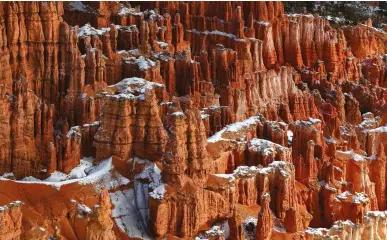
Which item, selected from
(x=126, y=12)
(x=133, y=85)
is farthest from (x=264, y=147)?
(x=126, y=12)

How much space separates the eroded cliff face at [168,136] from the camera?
3042cm

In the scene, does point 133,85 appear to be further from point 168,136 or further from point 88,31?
point 168,136

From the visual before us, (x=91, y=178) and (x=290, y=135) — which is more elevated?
(x=91, y=178)

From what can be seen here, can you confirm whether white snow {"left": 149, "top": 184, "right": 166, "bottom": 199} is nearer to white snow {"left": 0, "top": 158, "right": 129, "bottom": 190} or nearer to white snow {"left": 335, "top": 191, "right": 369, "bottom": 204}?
white snow {"left": 0, "top": 158, "right": 129, "bottom": 190}

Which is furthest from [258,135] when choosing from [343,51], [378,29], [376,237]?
[378,29]

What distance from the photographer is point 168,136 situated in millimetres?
32469

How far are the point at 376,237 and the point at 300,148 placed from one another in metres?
7.17

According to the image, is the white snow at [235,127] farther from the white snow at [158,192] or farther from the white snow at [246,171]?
the white snow at [158,192]

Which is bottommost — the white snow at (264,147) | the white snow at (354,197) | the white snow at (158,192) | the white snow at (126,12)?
the white snow at (354,197)

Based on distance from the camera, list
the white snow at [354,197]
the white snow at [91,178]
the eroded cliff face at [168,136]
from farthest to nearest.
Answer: the white snow at [354,197] → the white snow at [91,178] → the eroded cliff face at [168,136]

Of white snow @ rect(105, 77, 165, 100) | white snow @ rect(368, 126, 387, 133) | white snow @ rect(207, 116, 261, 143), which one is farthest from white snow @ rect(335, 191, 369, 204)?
white snow @ rect(105, 77, 165, 100)

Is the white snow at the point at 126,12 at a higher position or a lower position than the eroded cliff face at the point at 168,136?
higher

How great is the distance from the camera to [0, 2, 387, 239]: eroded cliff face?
30.4 m

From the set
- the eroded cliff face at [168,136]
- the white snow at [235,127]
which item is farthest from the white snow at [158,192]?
the white snow at [235,127]
